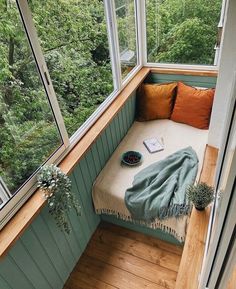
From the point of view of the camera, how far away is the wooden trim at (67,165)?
1186mm

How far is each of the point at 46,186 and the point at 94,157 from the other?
23.0 inches

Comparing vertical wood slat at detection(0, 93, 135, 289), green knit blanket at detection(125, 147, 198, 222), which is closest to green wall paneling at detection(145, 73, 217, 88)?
vertical wood slat at detection(0, 93, 135, 289)

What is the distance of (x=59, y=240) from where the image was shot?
1.61 meters

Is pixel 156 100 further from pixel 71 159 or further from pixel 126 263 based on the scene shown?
pixel 126 263

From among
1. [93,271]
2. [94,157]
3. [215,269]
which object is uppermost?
[215,269]

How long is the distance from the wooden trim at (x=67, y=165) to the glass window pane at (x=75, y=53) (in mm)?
121

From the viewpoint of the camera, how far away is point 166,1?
2.29 m

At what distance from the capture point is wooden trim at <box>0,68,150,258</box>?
3.89 feet

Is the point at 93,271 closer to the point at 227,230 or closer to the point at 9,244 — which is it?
the point at 9,244

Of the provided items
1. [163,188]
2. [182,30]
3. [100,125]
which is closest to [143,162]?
[163,188]

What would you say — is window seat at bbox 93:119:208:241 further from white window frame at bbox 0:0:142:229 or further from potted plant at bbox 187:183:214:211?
white window frame at bbox 0:0:142:229

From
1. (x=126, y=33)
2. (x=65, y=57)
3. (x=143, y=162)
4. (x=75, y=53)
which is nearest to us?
(x=65, y=57)

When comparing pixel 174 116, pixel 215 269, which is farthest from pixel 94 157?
pixel 215 269

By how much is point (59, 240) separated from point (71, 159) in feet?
1.81
